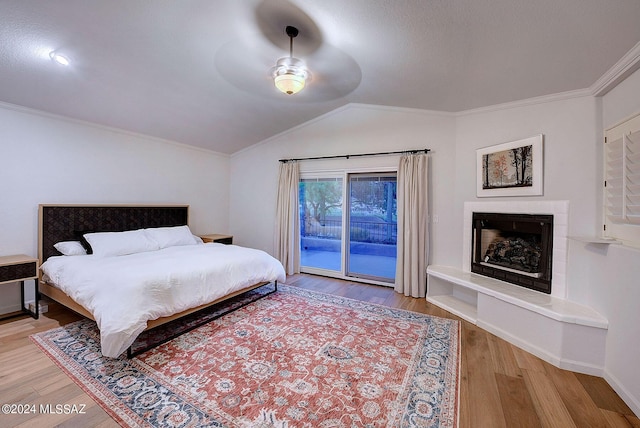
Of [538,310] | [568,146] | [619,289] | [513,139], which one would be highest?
[513,139]

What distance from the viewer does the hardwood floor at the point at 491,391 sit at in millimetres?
1616

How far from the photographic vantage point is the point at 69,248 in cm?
324

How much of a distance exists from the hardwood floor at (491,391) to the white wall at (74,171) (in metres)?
1.23

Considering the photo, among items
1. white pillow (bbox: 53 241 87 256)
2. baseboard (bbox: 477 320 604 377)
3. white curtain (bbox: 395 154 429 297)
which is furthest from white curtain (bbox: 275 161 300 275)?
baseboard (bbox: 477 320 604 377)

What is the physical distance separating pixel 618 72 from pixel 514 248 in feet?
5.90

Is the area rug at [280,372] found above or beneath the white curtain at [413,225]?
beneath

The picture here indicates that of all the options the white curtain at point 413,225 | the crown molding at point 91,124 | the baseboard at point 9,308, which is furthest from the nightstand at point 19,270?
the white curtain at point 413,225

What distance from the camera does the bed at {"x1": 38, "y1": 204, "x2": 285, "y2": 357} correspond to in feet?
7.18

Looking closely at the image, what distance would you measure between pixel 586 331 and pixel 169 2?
13.5ft

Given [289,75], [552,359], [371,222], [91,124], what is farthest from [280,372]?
[91,124]

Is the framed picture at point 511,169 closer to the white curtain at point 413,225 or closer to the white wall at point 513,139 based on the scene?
the white wall at point 513,139

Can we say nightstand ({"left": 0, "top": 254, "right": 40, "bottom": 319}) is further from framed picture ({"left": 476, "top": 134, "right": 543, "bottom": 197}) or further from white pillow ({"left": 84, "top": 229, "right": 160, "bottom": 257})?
framed picture ({"left": 476, "top": 134, "right": 543, "bottom": 197})

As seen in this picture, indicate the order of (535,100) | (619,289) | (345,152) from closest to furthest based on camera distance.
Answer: (619,289), (535,100), (345,152)

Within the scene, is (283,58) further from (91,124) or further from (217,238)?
(217,238)
